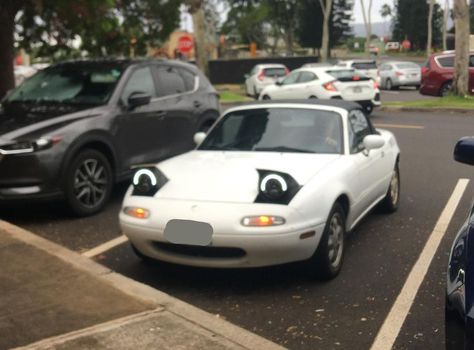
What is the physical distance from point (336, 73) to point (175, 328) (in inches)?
566

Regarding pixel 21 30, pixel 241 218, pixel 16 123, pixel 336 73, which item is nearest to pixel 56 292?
pixel 241 218

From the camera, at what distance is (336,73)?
683 inches

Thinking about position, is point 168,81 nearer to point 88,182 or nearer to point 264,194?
point 88,182

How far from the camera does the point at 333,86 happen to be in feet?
55.1

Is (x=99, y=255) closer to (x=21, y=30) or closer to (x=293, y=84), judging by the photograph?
(x=21, y=30)

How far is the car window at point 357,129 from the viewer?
5.76m

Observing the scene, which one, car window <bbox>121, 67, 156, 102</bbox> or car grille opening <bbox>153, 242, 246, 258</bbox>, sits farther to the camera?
car window <bbox>121, 67, 156, 102</bbox>

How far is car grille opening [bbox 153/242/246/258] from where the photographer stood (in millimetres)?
4508

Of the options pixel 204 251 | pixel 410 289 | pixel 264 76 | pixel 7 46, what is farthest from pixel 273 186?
pixel 264 76

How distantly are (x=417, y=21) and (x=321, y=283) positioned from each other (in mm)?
72574

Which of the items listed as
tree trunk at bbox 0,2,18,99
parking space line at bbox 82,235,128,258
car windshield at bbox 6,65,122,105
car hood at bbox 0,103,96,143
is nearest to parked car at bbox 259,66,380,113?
tree trunk at bbox 0,2,18,99

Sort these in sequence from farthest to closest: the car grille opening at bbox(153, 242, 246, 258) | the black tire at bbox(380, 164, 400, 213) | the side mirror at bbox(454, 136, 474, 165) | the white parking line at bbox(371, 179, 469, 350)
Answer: the black tire at bbox(380, 164, 400, 213) → the car grille opening at bbox(153, 242, 246, 258) → the white parking line at bbox(371, 179, 469, 350) → the side mirror at bbox(454, 136, 474, 165)

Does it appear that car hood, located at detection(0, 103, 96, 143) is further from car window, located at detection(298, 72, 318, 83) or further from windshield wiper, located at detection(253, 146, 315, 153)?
car window, located at detection(298, 72, 318, 83)

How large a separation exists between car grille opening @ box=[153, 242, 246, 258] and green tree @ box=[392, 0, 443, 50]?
7101 cm
